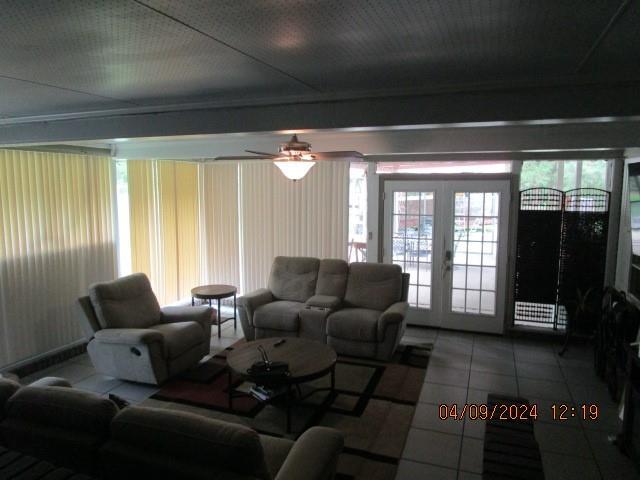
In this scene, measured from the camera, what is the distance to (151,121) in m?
2.88

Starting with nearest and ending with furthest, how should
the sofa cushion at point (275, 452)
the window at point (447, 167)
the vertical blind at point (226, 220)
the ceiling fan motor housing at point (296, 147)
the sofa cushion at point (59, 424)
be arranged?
the sofa cushion at point (59, 424), the sofa cushion at point (275, 452), the ceiling fan motor housing at point (296, 147), the window at point (447, 167), the vertical blind at point (226, 220)

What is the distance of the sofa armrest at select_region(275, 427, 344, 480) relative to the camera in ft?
6.66

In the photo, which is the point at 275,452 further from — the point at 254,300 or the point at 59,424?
the point at 254,300

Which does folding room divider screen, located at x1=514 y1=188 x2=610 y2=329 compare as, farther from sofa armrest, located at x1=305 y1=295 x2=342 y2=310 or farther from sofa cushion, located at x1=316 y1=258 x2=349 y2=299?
sofa armrest, located at x1=305 y1=295 x2=342 y2=310

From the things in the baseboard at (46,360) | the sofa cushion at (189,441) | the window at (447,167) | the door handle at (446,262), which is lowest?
the baseboard at (46,360)

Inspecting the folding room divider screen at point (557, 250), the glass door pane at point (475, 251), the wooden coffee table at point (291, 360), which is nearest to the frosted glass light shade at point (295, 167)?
the wooden coffee table at point (291, 360)

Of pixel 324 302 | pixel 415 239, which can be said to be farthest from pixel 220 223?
pixel 415 239

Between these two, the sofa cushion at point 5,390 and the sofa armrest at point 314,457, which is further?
the sofa cushion at point 5,390

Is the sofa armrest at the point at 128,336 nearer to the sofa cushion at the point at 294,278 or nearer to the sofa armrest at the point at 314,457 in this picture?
the sofa cushion at the point at 294,278

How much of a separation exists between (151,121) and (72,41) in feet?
4.42

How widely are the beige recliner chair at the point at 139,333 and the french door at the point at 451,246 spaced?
2.76 meters

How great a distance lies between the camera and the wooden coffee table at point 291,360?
136 inches

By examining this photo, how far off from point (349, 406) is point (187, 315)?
6.67 ft

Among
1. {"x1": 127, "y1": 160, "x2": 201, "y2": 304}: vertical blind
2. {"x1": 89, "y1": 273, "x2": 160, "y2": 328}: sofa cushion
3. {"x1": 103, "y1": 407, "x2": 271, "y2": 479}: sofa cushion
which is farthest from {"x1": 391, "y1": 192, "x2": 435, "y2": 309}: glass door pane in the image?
{"x1": 103, "y1": 407, "x2": 271, "y2": 479}: sofa cushion
